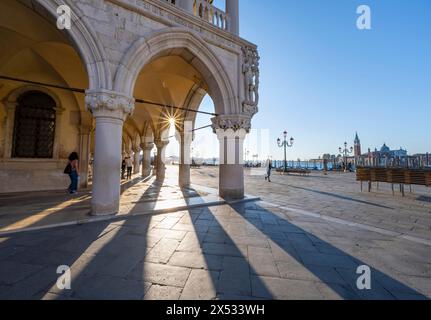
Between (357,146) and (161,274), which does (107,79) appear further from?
(357,146)

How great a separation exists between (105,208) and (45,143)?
583cm

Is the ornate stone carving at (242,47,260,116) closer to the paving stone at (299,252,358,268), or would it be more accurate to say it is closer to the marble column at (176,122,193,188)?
the marble column at (176,122,193,188)

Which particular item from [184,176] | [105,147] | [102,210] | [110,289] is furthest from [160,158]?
[110,289]

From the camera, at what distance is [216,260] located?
7.36ft

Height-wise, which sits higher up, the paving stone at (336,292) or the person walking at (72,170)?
the person walking at (72,170)

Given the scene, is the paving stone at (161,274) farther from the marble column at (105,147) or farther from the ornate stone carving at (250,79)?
the ornate stone carving at (250,79)

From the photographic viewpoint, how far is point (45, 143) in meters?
7.42

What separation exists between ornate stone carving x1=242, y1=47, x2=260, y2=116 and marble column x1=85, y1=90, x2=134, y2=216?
12.9 feet

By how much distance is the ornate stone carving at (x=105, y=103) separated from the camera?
3883mm

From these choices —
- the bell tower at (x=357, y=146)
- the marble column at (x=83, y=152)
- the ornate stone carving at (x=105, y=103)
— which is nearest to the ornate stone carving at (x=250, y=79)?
the ornate stone carving at (x=105, y=103)

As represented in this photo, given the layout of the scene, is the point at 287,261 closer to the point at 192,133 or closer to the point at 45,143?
the point at 192,133

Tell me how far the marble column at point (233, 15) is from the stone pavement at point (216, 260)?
6548 mm
